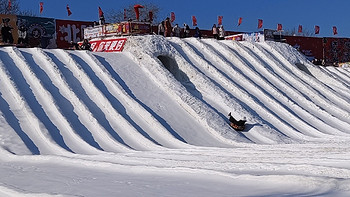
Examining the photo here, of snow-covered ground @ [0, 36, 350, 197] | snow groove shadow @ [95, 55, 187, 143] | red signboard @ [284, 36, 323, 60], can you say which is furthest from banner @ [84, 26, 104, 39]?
red signboard @ [284, 36, 323, 60]

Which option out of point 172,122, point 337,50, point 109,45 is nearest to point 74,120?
point 172,122

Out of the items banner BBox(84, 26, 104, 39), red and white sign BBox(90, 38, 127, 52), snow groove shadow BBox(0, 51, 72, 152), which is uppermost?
banner BBox(84, 26, 104, 39)

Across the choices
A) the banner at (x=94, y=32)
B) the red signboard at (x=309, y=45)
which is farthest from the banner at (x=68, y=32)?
the red signboard at (x=309, y=45)

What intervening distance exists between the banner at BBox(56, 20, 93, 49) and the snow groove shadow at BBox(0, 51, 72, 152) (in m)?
7.47

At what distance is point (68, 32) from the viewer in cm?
2184

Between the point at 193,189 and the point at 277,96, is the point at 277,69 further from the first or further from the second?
the point at 193,189

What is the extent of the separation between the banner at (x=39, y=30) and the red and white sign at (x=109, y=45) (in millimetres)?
2968

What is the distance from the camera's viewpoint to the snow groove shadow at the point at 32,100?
10.3 meters

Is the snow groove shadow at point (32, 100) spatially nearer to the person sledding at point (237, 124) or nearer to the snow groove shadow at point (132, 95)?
the snow groove shadow at point (132, 95)

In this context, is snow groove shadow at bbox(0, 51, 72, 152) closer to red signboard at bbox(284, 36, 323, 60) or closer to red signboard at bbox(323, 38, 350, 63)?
red signboard at bbox(284, 36, 323, 60)

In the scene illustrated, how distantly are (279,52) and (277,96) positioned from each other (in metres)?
5.12

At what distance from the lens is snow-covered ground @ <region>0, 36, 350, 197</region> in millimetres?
6242

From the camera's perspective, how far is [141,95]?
1330 centimetres

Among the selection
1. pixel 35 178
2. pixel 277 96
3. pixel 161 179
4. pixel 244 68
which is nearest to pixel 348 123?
pixel 277 96
